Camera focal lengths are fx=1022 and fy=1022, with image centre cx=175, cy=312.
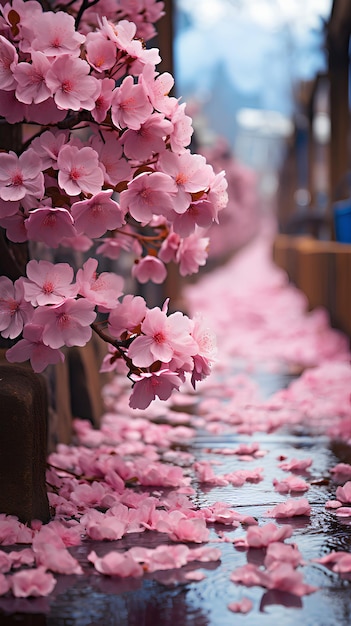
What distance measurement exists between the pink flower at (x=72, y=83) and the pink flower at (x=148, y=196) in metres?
0.17

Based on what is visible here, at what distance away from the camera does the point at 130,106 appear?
6.53ft

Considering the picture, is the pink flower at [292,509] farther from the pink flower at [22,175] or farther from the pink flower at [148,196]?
the pink flower at [22,175]

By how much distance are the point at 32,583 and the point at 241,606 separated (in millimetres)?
339

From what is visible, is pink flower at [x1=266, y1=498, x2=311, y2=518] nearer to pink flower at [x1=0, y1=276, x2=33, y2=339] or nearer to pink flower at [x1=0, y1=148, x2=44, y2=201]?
pink flower at [x1=0, y1=276, x2=33, y2=339]

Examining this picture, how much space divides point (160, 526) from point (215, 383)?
2.37 metres

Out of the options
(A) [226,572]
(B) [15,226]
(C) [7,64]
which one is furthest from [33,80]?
(A) [226,572]

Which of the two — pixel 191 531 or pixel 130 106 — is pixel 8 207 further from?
pixel 191 531

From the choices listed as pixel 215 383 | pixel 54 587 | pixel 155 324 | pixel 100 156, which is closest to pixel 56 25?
pixel 100 156

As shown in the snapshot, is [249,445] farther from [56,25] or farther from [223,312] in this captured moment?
[223,312]

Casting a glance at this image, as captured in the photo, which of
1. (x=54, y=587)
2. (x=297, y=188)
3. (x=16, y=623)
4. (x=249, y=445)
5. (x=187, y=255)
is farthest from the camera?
(x=297, y=188)

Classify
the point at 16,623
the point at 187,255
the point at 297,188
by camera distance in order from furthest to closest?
the point at 297,188 < the point at 187,255 < the point at 16,623

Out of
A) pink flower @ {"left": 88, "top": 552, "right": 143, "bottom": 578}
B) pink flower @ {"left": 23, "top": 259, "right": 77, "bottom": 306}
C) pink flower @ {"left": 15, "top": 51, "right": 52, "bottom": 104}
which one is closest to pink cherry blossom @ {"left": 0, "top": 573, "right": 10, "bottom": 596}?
pink flower @ {"left": 88, "top": 552, "right": 143, "bottom": 578}

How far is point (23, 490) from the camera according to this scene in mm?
1995

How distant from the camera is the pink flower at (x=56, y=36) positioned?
6.37 feet
